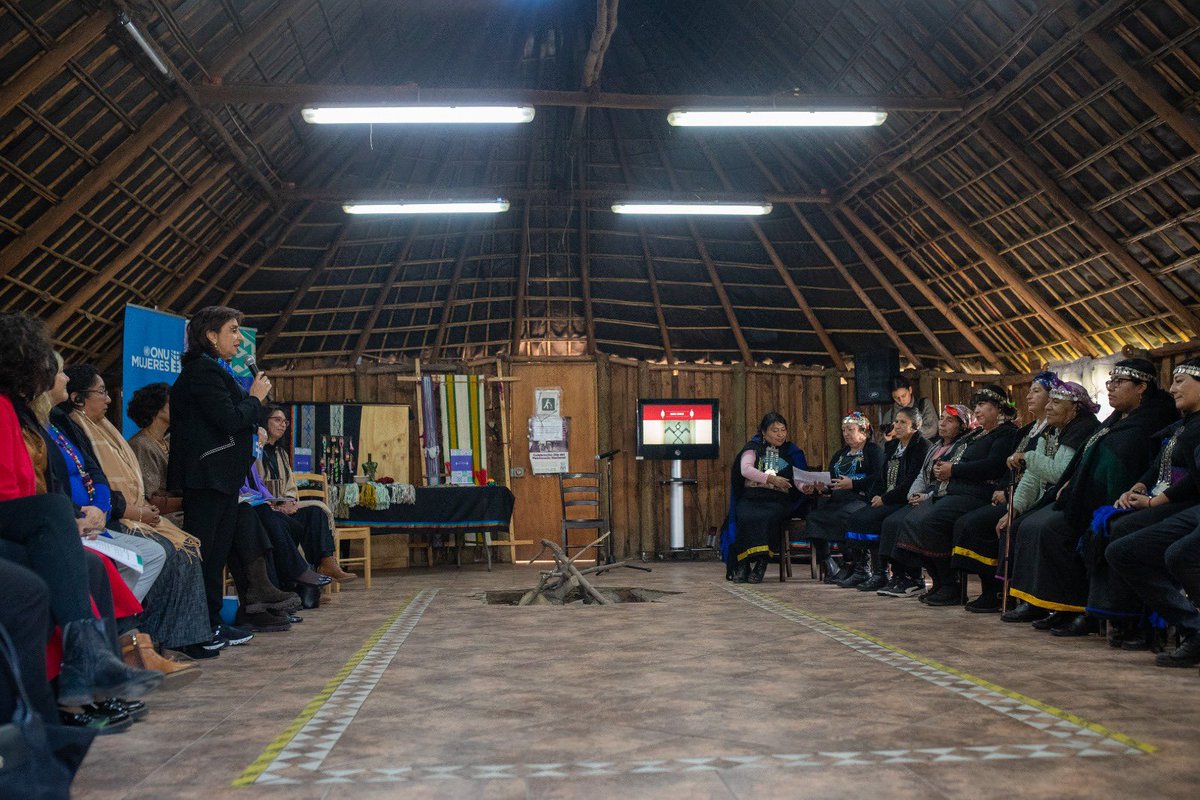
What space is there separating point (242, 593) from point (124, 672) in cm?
316

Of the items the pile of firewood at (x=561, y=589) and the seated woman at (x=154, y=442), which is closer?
the seated woman at (x=154, y=442)

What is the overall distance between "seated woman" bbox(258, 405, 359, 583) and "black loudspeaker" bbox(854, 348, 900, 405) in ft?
20.2

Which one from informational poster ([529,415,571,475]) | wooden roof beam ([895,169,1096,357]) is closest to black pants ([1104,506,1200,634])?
wooden roof beam ([895,169,1096,357])

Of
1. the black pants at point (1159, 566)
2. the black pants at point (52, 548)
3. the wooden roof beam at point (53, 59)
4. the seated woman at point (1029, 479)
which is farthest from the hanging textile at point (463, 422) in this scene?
the black pants at point (52, 548)

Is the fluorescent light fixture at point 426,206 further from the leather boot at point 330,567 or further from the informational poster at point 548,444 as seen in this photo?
the leather boot at point 330,567

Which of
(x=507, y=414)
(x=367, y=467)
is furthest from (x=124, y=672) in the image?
(x=507, y=414)

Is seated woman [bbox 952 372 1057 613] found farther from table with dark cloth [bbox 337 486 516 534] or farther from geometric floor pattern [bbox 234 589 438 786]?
table with dark cloth [bbox 337 486 516 534]

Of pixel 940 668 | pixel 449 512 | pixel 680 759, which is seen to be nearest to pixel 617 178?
pixel 449 512

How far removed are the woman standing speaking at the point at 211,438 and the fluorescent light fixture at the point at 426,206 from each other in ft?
17.7

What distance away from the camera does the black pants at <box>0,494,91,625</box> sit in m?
2.40

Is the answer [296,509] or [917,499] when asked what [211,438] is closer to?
[296,509]

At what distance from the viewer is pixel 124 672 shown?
2369 mm

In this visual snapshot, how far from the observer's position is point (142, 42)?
6859mm

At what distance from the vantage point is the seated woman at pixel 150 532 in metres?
4.11
